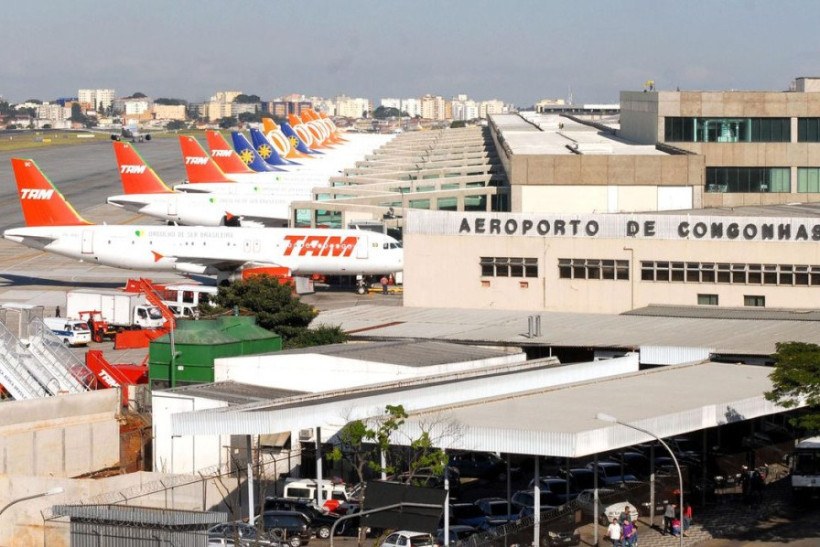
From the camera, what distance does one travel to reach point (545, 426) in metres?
42.8

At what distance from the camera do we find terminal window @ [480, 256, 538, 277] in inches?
3059

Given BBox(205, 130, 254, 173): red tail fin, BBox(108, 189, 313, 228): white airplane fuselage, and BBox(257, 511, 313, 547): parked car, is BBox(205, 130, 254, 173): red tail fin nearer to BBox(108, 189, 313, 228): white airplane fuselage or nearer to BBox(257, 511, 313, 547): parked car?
BBox(108, 189, 313, 228): white airplane fuselage

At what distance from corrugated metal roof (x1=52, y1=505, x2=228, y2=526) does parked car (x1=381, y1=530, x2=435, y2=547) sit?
14.8 feet

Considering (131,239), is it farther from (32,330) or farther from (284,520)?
(284,520)

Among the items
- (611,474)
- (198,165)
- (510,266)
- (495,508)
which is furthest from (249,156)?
(495,508)

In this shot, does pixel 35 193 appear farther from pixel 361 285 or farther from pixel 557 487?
pixel 557 487

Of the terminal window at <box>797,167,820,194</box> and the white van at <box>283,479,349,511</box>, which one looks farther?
the terminal window at <box>797,167,820,194</box>

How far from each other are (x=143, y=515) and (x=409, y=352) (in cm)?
2313

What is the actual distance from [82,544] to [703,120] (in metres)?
78.7

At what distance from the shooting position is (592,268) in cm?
7662

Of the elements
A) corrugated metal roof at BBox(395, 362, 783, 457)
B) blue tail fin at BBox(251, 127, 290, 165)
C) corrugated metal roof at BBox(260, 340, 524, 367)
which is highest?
blue tail fin at BBox(251, 127, 290, 165)

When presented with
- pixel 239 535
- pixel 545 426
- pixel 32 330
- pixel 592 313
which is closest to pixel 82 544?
pixel 239 535

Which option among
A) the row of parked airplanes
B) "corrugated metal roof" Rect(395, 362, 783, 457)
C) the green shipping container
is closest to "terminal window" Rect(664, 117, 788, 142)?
the row of parked airplanes

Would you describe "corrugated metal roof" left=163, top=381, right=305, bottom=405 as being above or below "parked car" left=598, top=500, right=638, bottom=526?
above
